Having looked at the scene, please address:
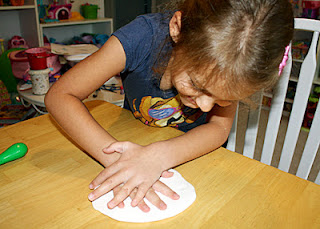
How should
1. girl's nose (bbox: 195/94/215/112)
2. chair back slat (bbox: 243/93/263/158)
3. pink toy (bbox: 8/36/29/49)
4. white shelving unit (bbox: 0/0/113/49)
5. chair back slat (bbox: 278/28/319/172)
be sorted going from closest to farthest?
girl's nose (bbox: 195/94/215/112), chair back slat (bbox: 278/28/319/172), chair back slat (bbox: 243/93/263/158), white shelving unit (bbox: 0/0/113/49), pink toy (bbox: 8/36/29/49)

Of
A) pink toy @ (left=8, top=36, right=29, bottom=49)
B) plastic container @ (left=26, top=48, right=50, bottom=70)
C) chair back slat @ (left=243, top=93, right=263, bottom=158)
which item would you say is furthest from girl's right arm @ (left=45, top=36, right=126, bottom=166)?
pink toy @ (left=8, top=36, right=29, bottom=49)

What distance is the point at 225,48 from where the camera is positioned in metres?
0.44

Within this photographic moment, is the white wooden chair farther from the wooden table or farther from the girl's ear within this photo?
the girl's ear

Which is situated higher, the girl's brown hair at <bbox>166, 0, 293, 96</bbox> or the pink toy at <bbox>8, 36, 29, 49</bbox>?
the girl's brown hair at <bbox>166, 0, 293, 96</bbox>

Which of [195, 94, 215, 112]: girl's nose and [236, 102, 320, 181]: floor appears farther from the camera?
[236, 102, 320, 181]: floor

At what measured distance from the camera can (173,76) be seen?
0.58 m

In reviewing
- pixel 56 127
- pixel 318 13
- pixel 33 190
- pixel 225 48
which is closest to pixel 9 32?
pixel 56 127

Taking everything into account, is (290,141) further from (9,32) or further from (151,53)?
(9,32)

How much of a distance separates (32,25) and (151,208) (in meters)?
2.03

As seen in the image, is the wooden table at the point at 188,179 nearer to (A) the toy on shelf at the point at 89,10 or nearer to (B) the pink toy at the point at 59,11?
(B) the pink toy at the point at 59,11

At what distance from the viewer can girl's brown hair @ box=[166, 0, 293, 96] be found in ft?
1.40

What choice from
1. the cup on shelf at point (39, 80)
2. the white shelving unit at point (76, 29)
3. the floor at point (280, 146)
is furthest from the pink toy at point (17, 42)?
the floor at point (280, 146)

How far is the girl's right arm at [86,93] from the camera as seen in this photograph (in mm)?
595

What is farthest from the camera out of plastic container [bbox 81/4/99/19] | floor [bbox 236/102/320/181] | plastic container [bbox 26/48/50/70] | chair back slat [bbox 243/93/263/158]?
plastic container [bbox 81/4/99/19]
